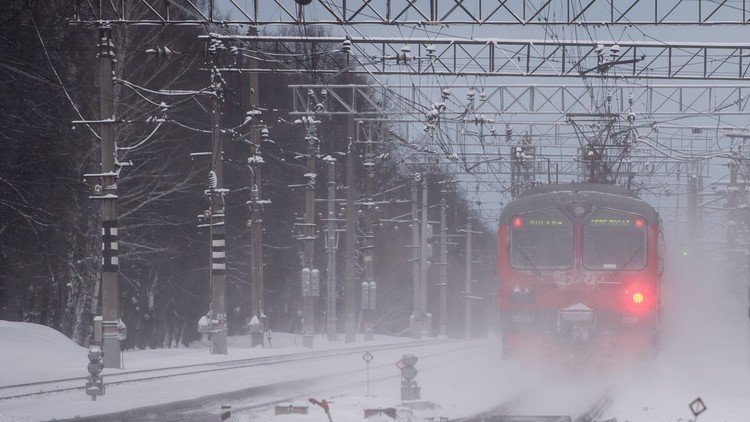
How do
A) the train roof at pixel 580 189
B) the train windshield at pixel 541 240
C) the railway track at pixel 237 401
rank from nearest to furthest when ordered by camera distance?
1. the railway track at pixel 237 401
2. the train windshield at pixel 541 240
3. the train roof at pixel 580 189

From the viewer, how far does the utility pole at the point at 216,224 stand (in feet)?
103

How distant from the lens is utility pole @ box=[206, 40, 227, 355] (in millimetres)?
31484

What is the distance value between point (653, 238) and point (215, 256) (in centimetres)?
1325

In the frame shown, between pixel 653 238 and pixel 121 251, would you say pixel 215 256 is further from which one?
pixel 653 238

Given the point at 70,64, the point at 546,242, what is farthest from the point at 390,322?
the point at 546,242

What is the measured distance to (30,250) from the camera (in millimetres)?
33062

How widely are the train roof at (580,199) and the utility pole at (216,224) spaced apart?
9.65m

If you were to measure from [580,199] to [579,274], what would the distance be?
4.37 ft

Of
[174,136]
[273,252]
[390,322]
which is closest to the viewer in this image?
[174,136]

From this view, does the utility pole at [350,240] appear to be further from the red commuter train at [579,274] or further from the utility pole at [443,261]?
the red commuter train at [579,274]

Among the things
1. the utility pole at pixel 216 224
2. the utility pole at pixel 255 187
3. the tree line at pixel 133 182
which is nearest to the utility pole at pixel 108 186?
the tree line at pixel 133 182

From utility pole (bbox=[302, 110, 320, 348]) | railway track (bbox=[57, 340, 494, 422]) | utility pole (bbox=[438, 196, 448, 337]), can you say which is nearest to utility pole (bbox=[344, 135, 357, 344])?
utility pole (bbox=[302, 110, 320, 348])

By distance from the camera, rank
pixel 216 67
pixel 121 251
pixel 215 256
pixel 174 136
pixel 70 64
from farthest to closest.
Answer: pixel 174 136
pixel 121 251
pixel 70 64
pixel 215 256
pixel 216 67

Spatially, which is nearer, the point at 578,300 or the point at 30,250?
the point at 578,300
